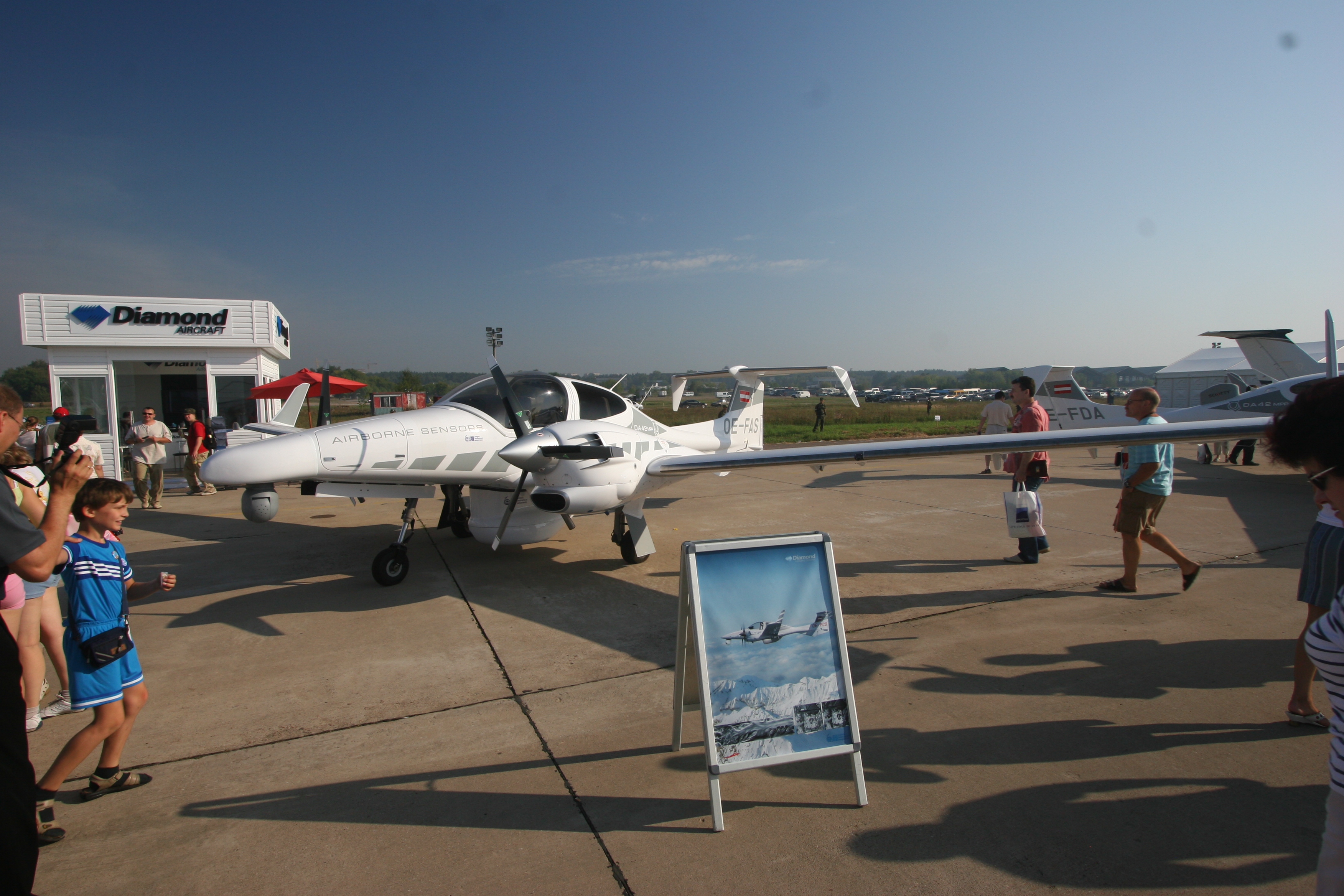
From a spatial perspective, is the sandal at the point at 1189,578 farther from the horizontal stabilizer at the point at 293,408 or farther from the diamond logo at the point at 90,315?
the diamond logo at the point at 90,315

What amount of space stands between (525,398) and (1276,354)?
67.9 feet

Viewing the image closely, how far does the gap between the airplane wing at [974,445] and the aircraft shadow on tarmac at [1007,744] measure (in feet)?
5.50

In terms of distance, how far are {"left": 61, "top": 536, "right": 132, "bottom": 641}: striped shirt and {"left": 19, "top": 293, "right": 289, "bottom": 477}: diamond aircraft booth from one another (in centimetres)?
1266

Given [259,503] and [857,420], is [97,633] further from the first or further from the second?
[857,420]

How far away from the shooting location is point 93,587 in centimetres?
288

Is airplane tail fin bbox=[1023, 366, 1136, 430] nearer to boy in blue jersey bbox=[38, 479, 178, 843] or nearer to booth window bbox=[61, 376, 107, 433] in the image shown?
boy in blue jersey bbox=[38, 479, 178, 843]

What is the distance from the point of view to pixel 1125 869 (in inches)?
99.3

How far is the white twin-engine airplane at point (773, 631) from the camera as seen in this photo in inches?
114

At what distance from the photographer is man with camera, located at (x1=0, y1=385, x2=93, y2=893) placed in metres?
1.72

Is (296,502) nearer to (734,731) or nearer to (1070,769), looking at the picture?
(734,731)

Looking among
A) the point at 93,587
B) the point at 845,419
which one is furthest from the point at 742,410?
the point at 845,419

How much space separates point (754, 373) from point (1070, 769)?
8.04m

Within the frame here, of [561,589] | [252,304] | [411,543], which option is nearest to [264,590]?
[411,543]

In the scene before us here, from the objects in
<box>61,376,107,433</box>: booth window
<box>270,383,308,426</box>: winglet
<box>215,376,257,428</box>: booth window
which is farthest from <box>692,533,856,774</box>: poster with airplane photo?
<box>61,376,107,433</box>: booth window
